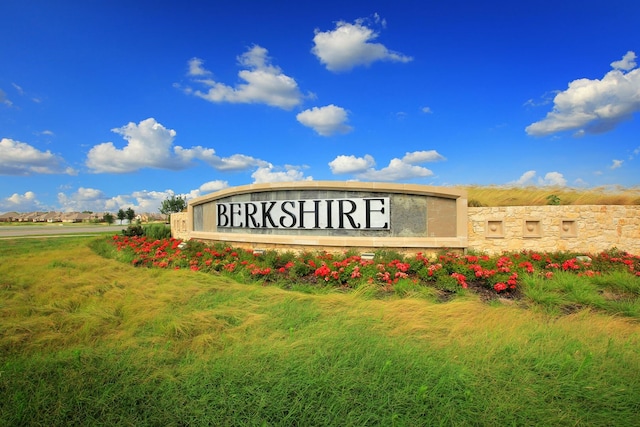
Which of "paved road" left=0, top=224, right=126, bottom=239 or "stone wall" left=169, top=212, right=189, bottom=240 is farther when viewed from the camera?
"paved road" left=0, top=224, right=126, bottom=239

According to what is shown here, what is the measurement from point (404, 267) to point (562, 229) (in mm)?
5871

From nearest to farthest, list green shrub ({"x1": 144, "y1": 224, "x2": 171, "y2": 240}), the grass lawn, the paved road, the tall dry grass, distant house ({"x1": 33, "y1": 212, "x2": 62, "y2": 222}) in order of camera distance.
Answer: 1. the grass lawn
2. the tall dry grass
3. green shrub ({"x1": 144, "y1": 224, "x2": 171, "y2": 240})
4. the paved road
5. distant house ({"x1": 33, "y1": 212, "x2": 62, "y2": 222})

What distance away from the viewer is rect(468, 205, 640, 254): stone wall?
31.6 ft

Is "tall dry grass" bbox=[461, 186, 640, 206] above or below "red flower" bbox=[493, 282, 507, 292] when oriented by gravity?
above

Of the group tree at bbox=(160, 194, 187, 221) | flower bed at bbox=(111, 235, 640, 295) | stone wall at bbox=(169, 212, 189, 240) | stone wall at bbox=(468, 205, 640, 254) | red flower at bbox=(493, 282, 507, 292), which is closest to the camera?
red flower at bbox=(493, 282, 507, 292)

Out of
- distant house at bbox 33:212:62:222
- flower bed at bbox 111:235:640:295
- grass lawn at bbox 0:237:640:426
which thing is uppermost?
distant house at bbox 33:212:62:222

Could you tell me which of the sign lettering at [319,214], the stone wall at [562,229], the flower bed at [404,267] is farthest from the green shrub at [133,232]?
the stone wall at [562,229]

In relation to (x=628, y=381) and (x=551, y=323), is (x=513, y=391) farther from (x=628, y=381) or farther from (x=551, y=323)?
(x=551, y=323)

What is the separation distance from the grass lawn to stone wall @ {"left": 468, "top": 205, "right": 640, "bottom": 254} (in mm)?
4610

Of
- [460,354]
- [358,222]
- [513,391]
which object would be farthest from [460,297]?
[358,222]

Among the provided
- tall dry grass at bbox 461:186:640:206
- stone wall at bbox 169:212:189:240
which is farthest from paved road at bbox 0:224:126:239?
tall dry grass at bbox 461:186:640:206

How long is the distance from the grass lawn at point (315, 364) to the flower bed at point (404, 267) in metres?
1.65

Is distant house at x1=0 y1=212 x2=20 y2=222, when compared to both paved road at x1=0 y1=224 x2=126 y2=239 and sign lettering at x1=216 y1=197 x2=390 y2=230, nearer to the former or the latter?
paved road at x1=0 y1=224 x2=126 y2=239

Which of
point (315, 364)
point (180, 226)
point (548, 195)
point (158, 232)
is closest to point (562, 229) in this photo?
point (548, 195)
